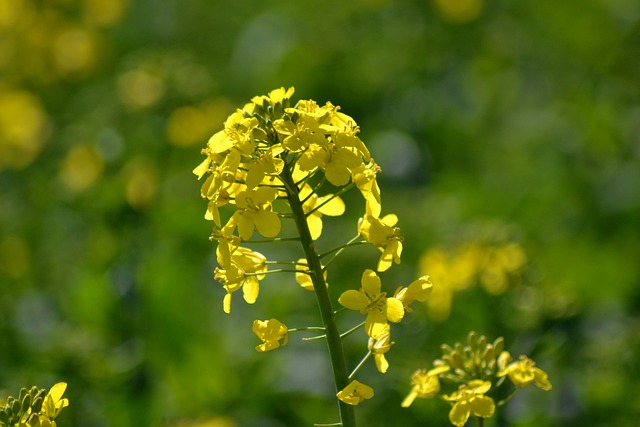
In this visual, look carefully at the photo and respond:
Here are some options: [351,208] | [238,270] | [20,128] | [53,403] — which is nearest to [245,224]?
[238,270]

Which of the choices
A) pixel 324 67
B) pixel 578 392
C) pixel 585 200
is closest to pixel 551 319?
pixel 578 392

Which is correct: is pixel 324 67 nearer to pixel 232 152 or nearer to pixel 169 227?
pixel 169 227

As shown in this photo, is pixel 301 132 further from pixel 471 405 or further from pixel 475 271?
pixel 475 271

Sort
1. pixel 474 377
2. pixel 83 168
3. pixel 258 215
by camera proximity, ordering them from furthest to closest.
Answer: pixel 83 168, pixel 474 377, pixel 258 215

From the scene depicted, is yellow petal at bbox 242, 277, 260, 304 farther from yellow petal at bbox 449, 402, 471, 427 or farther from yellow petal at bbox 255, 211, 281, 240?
yellow petal at bbox 449, 402, 471, 427

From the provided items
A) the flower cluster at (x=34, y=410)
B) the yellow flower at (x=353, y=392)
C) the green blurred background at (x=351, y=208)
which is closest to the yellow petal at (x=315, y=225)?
the yellow flower at (x=353, y=392)

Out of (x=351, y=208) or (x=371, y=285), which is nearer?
(x=371, y=285)

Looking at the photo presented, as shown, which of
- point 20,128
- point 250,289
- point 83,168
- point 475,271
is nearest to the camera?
point 250,289
